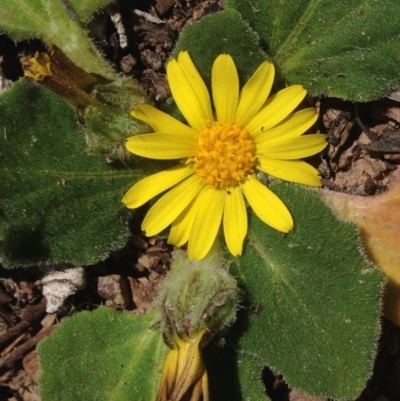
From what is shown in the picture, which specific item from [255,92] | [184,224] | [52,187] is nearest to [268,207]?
[184,224]

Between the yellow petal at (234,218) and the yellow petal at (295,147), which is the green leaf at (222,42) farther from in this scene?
the yellow petal at (234,218)

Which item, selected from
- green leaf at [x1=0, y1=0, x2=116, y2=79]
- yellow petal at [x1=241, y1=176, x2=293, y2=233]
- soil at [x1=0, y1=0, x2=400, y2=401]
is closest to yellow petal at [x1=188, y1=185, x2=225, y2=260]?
yellow petal at [x1=241, y1=176, x2=293, y2=233]

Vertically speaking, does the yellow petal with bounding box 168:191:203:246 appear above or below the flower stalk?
above

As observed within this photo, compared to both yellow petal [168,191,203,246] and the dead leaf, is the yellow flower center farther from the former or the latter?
the dead leaf

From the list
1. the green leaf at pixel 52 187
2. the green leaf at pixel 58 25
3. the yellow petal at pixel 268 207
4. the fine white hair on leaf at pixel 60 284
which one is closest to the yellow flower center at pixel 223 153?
the yellow petal at pixel 268 207

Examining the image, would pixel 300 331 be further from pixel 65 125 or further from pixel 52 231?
pixel 65 125

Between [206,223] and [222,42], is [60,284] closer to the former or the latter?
[206,223]

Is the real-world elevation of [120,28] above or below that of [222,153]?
above
